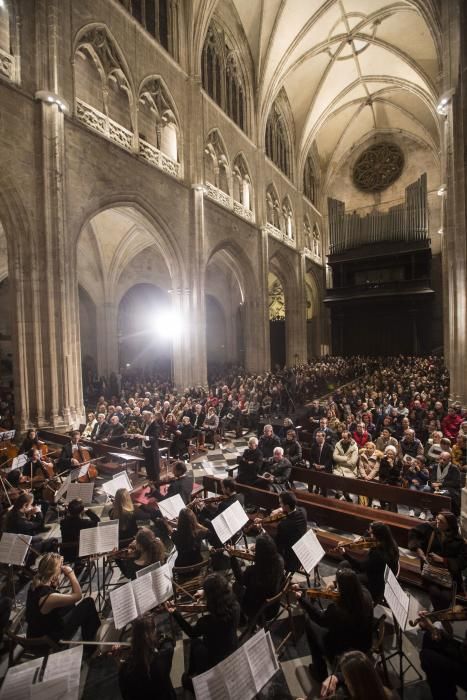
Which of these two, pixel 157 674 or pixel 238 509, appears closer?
pixel 157 674

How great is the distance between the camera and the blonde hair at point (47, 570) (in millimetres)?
2918

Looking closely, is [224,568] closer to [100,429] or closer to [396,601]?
[396,601]

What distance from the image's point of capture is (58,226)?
921 cm

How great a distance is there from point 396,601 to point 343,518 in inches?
72.1

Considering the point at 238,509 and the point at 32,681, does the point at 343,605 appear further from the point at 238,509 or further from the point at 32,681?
the point at 32,681

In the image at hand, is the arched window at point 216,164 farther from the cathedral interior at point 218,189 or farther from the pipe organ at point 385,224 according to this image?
the pipe organ at point 385,224

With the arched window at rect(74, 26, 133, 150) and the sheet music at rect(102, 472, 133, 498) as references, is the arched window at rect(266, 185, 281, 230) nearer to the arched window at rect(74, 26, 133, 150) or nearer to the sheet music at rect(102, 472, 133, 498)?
the arched window at rect(74, 26, 133, 150)

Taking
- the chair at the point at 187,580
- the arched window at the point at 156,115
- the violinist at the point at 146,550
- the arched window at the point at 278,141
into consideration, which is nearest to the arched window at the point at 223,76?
the arched window at the point at 156,115

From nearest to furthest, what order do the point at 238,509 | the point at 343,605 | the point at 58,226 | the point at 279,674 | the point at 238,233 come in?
the point at 343,605, the point at 279,674, the point at 238,509, the point at 58,226, the point at 238,233

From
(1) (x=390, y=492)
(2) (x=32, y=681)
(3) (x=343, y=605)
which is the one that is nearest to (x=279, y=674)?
(3) (x=343, y=605)

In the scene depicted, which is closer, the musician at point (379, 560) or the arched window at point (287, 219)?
the musician at point (379, 560)

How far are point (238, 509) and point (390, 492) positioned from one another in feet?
8.02

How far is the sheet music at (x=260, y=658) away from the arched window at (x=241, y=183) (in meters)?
18.2

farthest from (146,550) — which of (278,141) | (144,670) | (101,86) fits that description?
(278,141)
